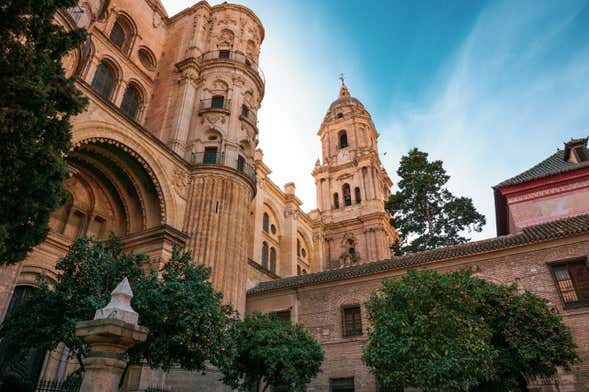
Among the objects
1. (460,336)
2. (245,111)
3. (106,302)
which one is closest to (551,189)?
(460,336)

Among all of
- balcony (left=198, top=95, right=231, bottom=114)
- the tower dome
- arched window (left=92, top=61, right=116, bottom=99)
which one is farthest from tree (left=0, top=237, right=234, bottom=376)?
the tower dome

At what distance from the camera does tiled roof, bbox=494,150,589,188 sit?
18.5 metres

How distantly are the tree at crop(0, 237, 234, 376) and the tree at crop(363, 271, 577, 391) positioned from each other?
4.76 metres

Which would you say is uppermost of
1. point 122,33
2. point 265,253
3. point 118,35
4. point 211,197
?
point 122,33

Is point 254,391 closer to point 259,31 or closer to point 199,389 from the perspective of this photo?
point 199,389

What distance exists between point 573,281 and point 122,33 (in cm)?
2592

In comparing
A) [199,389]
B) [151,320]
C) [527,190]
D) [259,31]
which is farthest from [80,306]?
[259,31]

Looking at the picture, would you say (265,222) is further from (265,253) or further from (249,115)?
(249,115)

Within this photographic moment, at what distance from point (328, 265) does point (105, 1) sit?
1099 inches

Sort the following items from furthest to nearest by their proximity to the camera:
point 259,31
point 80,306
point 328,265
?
point 328,265 → point 259,31 → point 80,306

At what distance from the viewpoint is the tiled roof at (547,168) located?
60.6ft

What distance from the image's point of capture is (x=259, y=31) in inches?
1130

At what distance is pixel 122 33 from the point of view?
23.5 m

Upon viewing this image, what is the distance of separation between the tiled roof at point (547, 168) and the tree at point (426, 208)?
548cm
